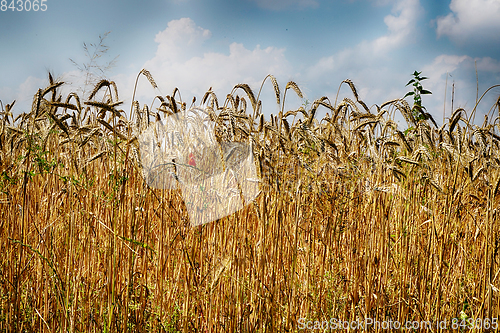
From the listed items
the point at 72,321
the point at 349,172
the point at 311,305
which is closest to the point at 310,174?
the point at 349,172

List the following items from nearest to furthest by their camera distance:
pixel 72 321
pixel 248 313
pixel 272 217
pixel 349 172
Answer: pixel 72 321 < pixel 248 313 < pixel 272 217 < pixel 349 172

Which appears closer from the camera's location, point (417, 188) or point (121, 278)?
point (121, 278)

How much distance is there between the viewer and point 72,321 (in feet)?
4.94

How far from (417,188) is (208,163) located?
1634 mm

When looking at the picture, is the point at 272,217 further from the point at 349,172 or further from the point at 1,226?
the point at 1,226

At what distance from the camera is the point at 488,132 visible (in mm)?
2158

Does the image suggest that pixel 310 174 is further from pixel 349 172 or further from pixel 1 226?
pixel 1 226

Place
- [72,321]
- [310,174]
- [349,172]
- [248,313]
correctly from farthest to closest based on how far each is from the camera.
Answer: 1. [349,172]
2. [310,174]
3. [248,313]
4. [72,321]

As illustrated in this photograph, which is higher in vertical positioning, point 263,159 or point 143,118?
point 143,118

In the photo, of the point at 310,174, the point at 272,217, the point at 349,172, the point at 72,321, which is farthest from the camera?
the point at 349,172

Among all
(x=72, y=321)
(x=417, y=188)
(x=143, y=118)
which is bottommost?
(x=72, y=321)

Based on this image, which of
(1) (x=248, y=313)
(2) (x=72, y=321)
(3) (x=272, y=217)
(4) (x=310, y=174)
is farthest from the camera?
(4) (x=310, y=174)

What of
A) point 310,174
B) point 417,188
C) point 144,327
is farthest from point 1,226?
point 417,188

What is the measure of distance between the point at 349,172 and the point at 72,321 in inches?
69.1
